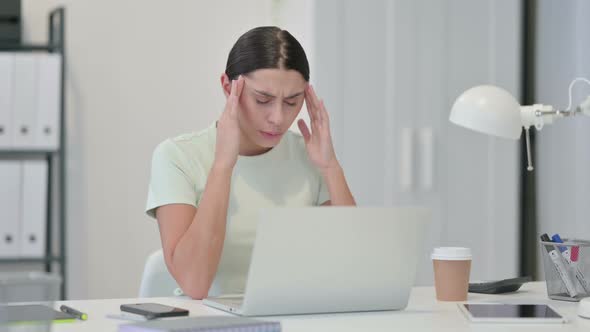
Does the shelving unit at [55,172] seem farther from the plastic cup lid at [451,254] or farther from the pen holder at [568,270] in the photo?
the pen holder at [568,270]

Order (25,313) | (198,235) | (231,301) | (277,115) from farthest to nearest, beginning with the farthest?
(277,115), (198,235), (231,301), (25,313)

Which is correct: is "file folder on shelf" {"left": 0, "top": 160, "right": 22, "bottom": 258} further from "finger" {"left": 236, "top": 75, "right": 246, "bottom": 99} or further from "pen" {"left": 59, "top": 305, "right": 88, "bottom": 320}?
"pen" {"left": 59, "top": 305, "right": 88, "bottom": 320}

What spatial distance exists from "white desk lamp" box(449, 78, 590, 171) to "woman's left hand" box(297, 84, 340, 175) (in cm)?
40

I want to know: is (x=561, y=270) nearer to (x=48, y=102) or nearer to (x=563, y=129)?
(x=563, y=129)

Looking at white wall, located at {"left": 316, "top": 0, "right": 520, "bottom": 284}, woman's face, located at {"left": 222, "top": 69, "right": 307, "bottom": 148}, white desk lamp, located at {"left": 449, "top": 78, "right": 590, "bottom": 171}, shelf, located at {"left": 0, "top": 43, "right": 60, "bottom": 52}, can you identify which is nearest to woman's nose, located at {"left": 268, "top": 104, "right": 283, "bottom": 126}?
woman's face, located at {"left": 222, "top": 69, "right": 307, "bottom": 148}

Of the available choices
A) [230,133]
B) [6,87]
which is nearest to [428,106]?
[230,133]

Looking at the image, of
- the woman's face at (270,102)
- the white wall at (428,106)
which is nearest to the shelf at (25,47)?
the white wall at (428,106)

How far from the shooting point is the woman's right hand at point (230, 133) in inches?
75.0

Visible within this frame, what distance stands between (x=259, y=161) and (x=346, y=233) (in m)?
0.69

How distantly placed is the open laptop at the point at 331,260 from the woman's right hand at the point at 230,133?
0.45 meters

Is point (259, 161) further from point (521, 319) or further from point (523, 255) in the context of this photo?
point (523, 255)

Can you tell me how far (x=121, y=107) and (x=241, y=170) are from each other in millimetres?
1381

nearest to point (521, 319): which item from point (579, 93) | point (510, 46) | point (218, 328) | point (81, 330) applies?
point (218, 328)

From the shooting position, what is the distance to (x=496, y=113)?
67.6 inches
